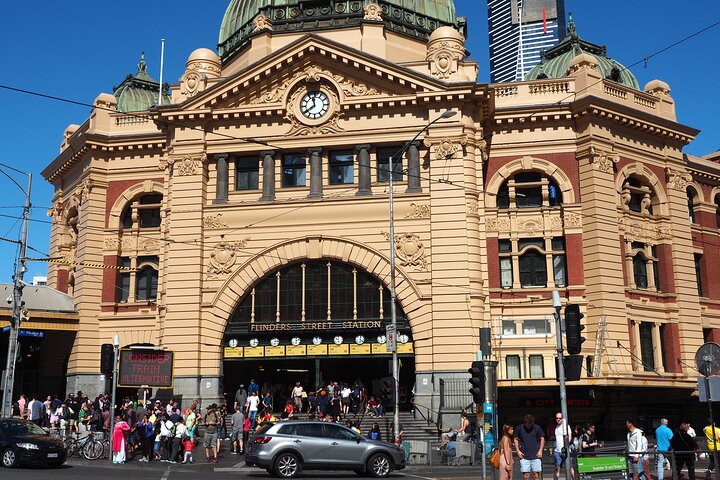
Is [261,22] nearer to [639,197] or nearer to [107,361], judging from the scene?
[639,197]

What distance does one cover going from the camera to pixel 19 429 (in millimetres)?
25719

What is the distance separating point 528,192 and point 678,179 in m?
9.03

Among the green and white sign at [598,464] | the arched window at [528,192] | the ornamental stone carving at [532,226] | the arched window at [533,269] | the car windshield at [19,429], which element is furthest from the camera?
the arched window at [528,192]

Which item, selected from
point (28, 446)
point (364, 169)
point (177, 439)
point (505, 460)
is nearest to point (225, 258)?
point (364, 169)

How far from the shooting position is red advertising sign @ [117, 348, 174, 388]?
3241 cm

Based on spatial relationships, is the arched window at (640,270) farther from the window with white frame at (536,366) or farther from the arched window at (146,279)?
the arched window at (146,279)

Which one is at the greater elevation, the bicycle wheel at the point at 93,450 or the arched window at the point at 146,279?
the arched window at the point at 146,279

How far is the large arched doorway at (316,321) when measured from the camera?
39.3 m

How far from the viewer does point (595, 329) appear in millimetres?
40094

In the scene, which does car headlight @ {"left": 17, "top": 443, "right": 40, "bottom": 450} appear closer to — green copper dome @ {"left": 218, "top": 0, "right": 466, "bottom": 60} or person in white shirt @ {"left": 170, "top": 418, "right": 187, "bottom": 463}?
person in white shirt @ {"left": 170, "top": 418, "right": 187, "bottom": 463}

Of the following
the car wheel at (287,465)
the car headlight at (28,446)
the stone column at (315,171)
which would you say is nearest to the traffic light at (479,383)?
the car wheel at (287,465)

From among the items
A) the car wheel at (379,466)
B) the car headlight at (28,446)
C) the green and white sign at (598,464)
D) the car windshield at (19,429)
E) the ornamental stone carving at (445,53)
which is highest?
the ornamental stone carving at (445,53)

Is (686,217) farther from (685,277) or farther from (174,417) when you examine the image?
(174,417)

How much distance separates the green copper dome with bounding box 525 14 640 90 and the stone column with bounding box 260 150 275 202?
19.0 m
